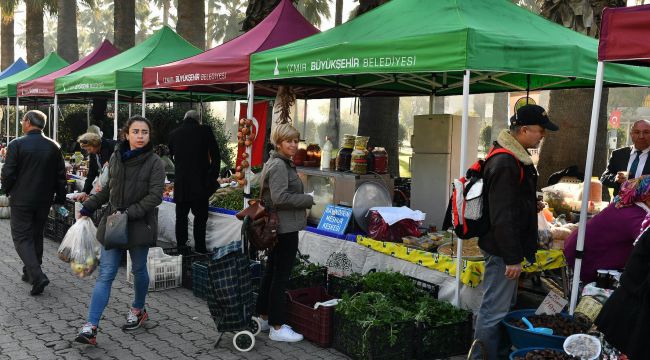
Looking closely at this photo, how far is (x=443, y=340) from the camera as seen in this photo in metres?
4.80

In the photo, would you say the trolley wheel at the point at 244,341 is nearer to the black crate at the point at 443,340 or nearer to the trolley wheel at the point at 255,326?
the trolley wheel at the point at 255,326

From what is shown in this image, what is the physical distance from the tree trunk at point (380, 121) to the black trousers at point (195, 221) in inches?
223

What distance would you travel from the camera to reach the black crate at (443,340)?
4.68 m

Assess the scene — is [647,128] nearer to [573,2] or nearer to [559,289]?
[559,289]

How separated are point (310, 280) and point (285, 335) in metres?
0.88

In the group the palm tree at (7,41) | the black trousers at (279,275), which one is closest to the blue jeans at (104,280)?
the black trousers at (279,275)

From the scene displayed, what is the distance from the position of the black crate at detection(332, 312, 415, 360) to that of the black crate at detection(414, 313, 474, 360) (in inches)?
3.0

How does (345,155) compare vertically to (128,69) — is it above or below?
below

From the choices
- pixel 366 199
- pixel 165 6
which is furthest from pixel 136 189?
pixel 165 6

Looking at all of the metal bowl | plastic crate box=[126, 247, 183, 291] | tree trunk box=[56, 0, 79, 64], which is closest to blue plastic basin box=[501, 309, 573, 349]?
the metal bowl

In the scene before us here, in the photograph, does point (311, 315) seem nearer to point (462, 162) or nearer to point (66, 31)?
point (462, 162)

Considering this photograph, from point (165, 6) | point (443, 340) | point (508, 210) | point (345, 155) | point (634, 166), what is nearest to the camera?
point (508, 210)

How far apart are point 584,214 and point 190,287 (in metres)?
4.16

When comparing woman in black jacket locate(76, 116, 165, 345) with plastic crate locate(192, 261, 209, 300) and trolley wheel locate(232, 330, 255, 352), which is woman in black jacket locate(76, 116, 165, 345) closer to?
trolley wheel locate(232, 330, 255, 352)
